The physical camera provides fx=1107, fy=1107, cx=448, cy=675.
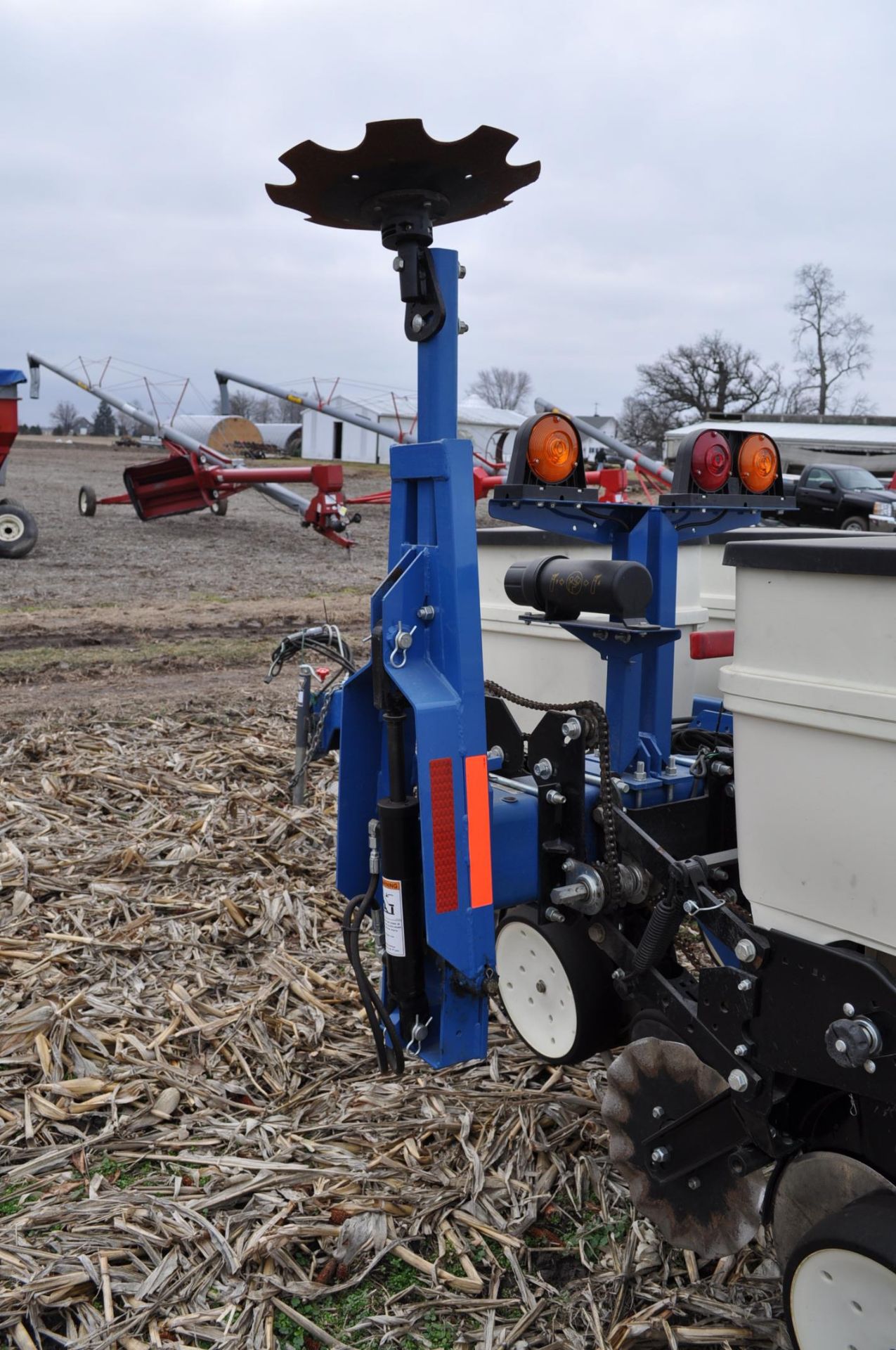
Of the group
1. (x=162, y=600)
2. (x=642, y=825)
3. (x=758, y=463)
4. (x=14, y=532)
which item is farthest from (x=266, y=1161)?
(x=14, y=532)

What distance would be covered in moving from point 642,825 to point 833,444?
3937cm

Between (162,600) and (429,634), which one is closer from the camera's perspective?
(429,634)

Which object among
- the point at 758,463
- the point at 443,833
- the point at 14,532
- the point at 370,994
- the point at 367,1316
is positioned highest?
the point at 758,463

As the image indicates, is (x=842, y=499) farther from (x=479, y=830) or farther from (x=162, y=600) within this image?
(x=479, y=830)

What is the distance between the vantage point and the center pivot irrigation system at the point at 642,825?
2115 mm

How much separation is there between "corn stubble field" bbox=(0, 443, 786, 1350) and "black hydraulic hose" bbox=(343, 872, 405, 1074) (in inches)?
16.6

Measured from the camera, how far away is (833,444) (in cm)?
3909

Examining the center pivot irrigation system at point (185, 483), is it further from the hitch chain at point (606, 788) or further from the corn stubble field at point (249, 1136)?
the hitch chain at point (606, 788)

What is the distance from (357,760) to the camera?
9.90ft

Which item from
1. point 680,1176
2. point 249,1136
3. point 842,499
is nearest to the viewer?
point 680,1176

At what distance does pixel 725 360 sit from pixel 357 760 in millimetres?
59550

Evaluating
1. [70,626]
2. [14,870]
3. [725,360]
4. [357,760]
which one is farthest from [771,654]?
[725,360]

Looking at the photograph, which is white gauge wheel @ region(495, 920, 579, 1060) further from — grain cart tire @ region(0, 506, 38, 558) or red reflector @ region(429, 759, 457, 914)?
grain cart tire @ region(0, 506, 38, 558)

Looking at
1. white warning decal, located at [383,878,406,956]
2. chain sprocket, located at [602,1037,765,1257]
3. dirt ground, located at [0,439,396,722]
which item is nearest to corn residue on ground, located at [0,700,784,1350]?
chain sprocket, located at [602,1037,765,1257]
